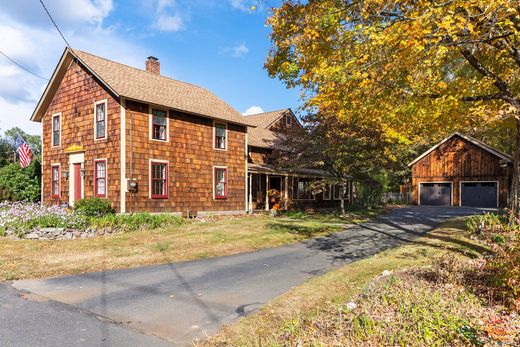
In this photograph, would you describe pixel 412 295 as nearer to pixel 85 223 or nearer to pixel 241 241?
pixel 241 241

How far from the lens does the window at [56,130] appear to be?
2083 centimetres

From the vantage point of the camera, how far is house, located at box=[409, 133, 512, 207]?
30.8 m

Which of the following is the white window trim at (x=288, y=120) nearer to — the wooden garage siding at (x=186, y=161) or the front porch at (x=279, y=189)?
the front porch at (x=279, y=189)

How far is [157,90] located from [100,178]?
5.58 m

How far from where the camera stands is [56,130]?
2109 centimetres

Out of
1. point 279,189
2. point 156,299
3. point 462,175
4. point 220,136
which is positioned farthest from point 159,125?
point 462,175

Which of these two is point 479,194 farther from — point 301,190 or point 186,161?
point 186,161

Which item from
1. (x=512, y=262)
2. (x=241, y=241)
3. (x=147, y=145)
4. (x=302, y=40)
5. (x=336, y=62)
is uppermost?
(x=302, y=40)

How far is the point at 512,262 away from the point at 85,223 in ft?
44.6

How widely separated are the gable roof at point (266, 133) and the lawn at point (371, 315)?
1846 cm

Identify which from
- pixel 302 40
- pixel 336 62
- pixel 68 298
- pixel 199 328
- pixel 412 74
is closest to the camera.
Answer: pixel 199 328

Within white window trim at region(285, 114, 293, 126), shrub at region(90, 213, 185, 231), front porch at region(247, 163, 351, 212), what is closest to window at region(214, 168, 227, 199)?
front porch at region(247, 163, 351, 212)

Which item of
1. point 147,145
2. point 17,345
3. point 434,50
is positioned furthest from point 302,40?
point 147,145

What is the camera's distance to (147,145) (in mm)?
17688
